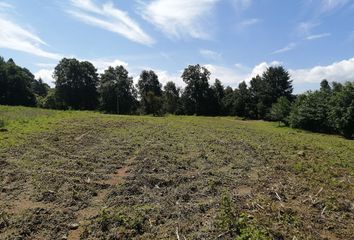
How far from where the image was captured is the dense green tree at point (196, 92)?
99.4m

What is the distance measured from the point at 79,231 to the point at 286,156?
15669mm

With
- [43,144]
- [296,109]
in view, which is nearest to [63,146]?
[43,144]

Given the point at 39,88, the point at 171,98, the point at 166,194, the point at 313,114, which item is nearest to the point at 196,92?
the point at 171,98

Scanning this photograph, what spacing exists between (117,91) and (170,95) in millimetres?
19127

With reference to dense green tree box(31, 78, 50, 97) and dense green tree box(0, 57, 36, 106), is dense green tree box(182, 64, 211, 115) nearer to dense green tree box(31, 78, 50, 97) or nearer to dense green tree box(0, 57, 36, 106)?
dense green tree box(0, 57, 36, 106)

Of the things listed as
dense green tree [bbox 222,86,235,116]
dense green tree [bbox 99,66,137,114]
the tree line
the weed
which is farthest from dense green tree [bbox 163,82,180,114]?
the weed

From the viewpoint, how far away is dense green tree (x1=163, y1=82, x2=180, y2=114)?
97.2 meters

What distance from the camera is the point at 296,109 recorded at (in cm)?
6284

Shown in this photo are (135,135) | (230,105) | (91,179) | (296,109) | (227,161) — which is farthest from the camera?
(230,105)

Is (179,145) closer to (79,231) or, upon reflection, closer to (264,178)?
(264,178)

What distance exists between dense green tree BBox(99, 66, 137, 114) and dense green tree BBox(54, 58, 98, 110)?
482 centimetres

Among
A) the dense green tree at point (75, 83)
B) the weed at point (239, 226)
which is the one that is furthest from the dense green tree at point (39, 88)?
the weed at point (239, 226)

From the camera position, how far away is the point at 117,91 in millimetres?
86250

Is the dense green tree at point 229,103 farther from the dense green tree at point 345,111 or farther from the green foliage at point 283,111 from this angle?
the dense green tree at point 345,111
